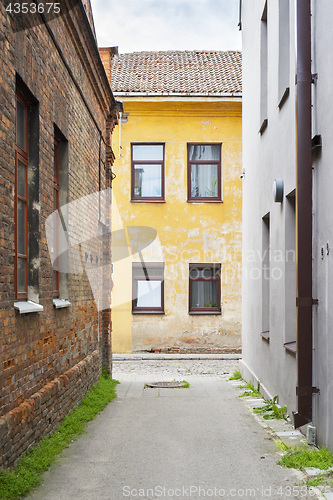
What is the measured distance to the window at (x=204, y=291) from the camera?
760 inches

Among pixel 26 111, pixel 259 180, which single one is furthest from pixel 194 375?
pixel 26 111

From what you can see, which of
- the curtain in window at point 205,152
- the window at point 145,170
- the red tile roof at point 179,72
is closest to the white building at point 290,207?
the red tile roof at point 179,72

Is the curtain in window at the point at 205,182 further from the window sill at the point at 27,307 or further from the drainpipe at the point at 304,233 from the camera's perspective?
the window sill at the point at 27,307

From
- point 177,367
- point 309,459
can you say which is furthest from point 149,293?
point 309,459

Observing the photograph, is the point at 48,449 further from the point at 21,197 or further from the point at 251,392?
the point at 251,392

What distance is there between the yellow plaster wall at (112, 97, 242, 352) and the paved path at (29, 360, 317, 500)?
9.62 m

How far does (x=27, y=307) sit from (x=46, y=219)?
52.9 inches

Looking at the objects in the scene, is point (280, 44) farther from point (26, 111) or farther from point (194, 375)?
point (194, 375)

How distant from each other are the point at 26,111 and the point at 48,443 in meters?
3.43

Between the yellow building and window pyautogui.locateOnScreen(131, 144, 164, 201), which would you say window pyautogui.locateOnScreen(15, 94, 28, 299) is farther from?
window pyautogui.locateOnScreen(131, 144, 164, 201)

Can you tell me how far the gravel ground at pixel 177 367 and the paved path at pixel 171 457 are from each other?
4925 mm

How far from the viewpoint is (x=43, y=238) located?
6.74 meters

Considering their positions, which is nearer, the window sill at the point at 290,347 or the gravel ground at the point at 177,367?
the window sill at the point at 290,347

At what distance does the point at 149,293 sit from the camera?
1939 centimetres
